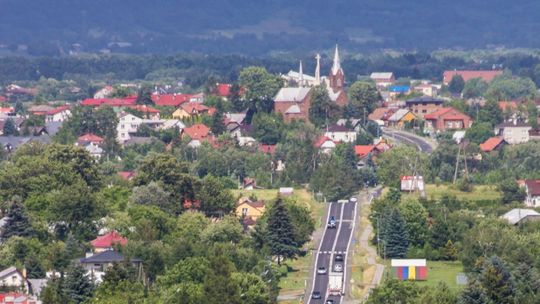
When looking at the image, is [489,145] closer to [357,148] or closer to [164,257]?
[357,148]

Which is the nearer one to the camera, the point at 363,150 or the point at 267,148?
the point at 363,150

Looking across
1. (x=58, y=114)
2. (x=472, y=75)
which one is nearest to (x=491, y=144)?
(x=58, y=114)

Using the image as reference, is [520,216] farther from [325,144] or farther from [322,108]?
[322,108]

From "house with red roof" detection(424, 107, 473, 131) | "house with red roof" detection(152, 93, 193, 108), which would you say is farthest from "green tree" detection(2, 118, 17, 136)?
"house with red roof" detection(424, 107, 473, 131)

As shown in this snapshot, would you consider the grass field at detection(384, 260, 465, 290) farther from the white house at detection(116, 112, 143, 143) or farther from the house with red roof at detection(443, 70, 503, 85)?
the house with red roof at detection(443, 70, 503, 85)

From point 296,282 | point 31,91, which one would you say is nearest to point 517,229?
point 296,282
